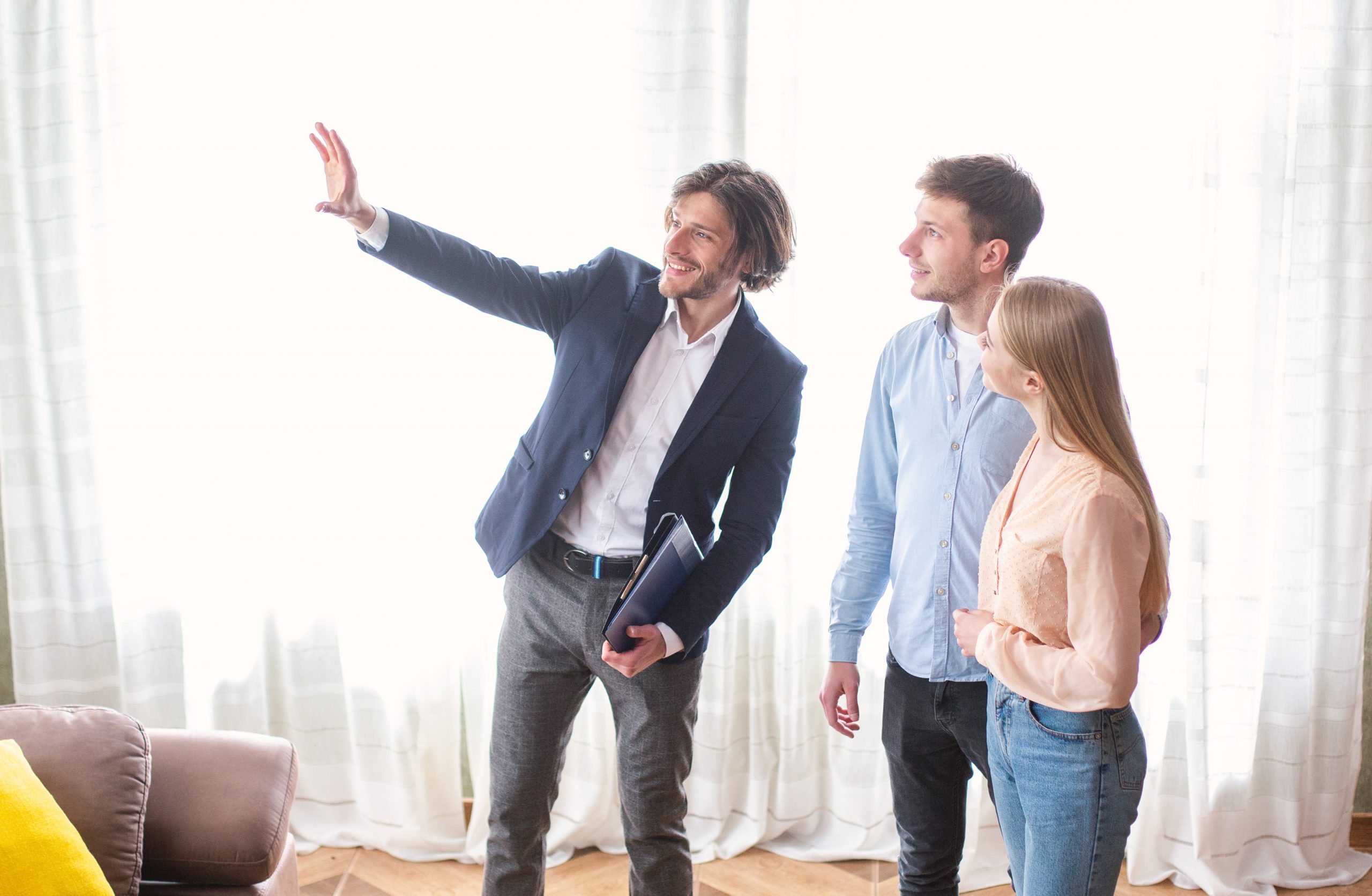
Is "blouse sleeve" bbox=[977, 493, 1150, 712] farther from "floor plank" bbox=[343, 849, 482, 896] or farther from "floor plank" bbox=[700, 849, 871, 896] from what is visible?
"floor plank" bbox=[343, 849, 482, 896]

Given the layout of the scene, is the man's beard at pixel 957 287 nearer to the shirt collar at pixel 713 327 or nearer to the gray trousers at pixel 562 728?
the shirt collar at pixel 713 327

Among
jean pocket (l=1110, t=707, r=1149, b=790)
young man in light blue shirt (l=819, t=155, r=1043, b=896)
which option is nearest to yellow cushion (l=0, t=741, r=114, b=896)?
young man in light blue shirt (l=819, t=155, r=1043, b=896)

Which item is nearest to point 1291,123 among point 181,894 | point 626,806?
point 626,806

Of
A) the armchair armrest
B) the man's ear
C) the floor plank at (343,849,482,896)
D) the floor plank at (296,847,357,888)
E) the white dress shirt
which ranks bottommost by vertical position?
the floor plank at (343,849,482,896)

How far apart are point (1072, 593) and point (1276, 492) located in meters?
1.57

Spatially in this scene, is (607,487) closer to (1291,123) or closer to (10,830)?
(10,830)

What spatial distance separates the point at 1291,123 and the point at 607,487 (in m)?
1.84

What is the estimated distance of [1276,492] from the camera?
2.44 m

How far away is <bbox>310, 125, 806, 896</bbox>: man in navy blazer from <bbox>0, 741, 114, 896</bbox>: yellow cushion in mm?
629

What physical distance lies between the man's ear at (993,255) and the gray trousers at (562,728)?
30.6 inches

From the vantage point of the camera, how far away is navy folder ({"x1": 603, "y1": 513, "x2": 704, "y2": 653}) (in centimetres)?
149

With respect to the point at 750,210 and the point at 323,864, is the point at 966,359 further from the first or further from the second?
the point at 323,864

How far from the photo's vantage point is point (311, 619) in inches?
103

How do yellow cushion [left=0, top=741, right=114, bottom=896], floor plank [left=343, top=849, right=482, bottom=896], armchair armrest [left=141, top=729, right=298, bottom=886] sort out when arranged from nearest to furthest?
yellow cushion [left=0, top=741, right=114, bottom=896] → armchair armrest [left=141, top=729, right=298, bottom=886] → floor plank [left=343, top=849, right=482, bottom=896]
